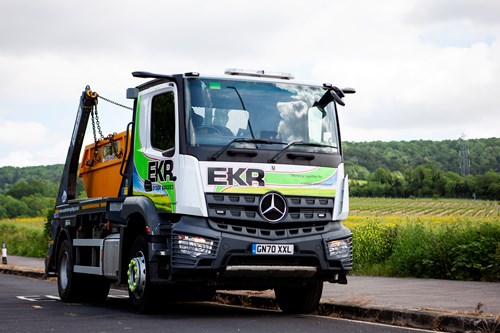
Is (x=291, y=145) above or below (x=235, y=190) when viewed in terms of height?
above

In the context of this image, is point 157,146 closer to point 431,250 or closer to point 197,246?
point 197,246

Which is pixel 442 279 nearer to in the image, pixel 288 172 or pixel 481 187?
pixel 288 172

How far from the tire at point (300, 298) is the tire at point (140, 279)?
1941 mm

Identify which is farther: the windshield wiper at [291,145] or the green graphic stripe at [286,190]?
the windshield wiper at [291,145]

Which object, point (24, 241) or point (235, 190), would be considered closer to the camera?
point (235, 190)

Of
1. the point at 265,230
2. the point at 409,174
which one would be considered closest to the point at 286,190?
the point at 265,230

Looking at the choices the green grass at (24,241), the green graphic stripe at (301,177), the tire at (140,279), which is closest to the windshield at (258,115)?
the green graphic stripe at (301,177)

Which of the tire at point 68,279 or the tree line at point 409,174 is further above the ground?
the tree line at point 409,174

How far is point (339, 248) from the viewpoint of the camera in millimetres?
10844

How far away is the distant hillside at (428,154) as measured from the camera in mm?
89000

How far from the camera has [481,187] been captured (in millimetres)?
81250

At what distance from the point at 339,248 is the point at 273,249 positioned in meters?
0.99

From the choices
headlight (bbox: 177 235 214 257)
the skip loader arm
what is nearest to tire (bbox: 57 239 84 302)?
the skip loader arm

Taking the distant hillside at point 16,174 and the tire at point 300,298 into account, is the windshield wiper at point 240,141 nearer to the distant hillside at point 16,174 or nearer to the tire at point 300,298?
the tire at point 300,298
